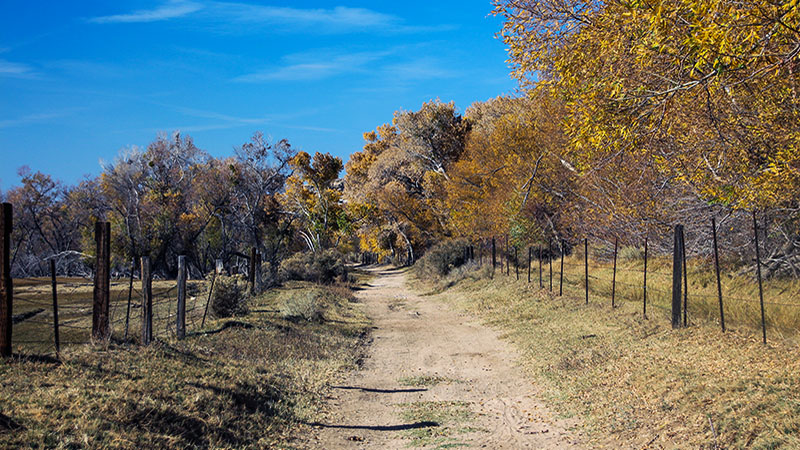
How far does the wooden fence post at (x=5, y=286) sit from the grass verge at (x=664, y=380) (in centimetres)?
768

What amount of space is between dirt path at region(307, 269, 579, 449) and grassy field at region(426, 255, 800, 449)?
536mm

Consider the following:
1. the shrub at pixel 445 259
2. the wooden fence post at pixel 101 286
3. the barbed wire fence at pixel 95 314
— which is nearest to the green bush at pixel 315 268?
the shrub at pixel 445 259

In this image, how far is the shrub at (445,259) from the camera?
113 ft

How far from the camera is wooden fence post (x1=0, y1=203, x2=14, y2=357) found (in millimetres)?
7672

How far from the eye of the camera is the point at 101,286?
9.64 m

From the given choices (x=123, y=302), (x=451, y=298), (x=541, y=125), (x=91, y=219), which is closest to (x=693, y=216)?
(x=451, y=298)

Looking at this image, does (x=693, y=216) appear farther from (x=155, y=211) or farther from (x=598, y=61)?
(x=155, y=211)

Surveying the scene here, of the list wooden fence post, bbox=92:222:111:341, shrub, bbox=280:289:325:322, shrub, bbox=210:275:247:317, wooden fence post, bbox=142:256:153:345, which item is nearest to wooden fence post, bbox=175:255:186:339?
wooden fence post, bbox=142:256:153:345

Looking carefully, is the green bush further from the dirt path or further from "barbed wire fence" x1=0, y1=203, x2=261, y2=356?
the dirt path

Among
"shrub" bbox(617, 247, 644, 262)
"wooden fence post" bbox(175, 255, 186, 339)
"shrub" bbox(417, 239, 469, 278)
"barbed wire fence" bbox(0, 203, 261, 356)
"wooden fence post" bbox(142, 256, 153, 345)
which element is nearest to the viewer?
"barbed wire fence" bbox(0, 203, 261, 356)

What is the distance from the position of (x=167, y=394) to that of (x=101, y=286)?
10.3ft

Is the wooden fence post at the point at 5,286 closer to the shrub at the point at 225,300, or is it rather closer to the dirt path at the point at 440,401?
the dirt path at the point at 440,401

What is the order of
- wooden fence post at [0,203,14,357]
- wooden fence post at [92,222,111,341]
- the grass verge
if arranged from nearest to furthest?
the grass verge, wooden fence post at [0,203,14,357], wooden fence post at [92,222,111,341]

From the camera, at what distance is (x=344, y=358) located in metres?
12.9
